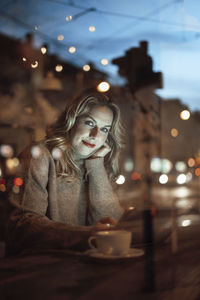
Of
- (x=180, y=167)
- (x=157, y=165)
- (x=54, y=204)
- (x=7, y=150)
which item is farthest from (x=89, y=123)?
(x=7, y=150)

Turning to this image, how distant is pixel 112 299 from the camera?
76 centimetres

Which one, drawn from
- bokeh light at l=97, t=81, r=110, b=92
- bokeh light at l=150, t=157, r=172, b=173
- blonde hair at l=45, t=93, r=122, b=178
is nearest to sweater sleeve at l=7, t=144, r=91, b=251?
blonde hair at l=45, t=93, r=122, b=178

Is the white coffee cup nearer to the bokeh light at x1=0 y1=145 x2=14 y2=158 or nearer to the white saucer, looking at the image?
the white saucer

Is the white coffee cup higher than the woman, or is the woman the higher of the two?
the woman

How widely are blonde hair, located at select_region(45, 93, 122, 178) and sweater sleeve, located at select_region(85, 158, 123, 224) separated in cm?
8

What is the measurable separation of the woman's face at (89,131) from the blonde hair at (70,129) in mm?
24

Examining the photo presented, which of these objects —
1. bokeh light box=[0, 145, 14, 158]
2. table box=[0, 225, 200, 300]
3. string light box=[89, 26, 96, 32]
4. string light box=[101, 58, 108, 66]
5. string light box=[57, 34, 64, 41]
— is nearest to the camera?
table box=[0, 225, 200, 300]

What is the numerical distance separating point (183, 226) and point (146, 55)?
3.39 feet

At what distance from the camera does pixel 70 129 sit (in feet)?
5.86

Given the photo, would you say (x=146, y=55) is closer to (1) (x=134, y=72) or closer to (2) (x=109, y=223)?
(1) (x=134, y=72)

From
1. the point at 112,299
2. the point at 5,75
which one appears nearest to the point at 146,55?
the point at 112,299

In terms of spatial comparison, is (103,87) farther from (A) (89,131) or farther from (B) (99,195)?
(B) (99,195)

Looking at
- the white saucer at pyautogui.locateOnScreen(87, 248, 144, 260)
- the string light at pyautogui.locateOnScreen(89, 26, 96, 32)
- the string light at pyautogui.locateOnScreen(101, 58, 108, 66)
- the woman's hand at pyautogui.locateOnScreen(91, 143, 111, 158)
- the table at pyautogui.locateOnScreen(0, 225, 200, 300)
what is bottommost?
the table at pyautogui.locateOnScreen(0, 225, 200, 300)

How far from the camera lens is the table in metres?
0.79
